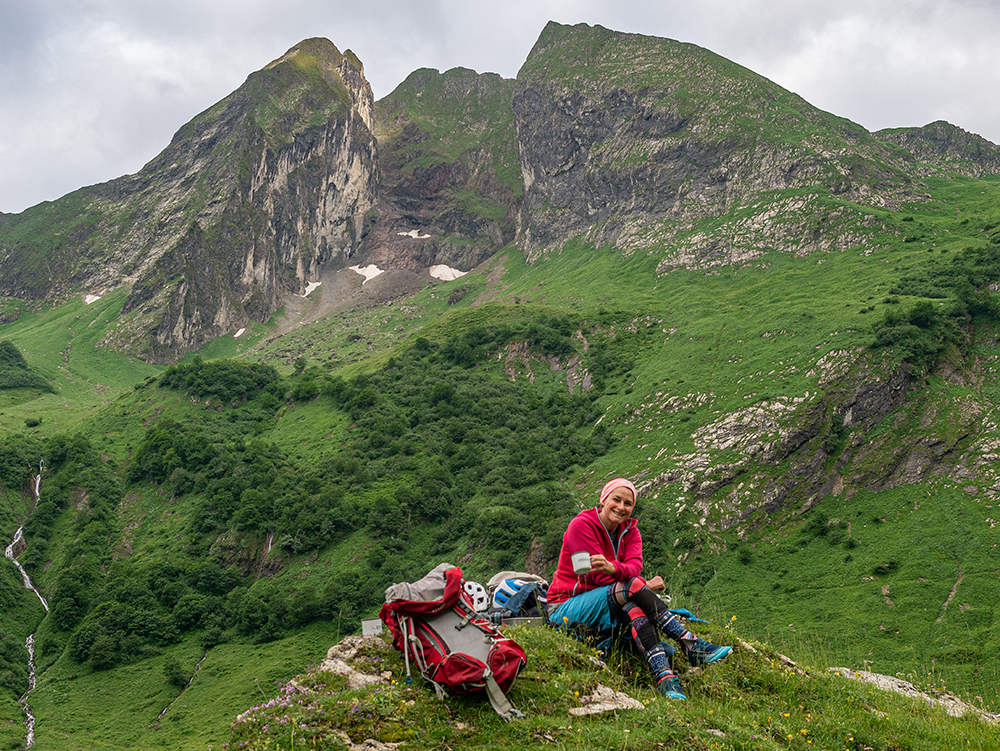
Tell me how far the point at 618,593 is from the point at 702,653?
166 cm

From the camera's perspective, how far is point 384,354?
420 feet

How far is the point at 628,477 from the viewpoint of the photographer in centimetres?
6512

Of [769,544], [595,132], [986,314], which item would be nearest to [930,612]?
[769,544]

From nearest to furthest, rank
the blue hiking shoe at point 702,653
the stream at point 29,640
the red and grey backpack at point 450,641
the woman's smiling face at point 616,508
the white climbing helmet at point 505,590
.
A: the red and grey backpack at point 450,641, the blue hiking shoe at point 702,653, the woman's smiling face at point 616,508, the white climbing helmet at point 505,590, the stream at point 29,640

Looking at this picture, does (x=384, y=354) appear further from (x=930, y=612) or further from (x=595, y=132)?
(x=930, y=612)

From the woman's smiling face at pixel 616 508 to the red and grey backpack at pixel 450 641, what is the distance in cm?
264

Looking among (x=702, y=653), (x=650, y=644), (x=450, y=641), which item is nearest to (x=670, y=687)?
(x=650, y=644)

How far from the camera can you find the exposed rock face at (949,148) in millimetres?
134750

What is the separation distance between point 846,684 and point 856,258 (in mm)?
98131

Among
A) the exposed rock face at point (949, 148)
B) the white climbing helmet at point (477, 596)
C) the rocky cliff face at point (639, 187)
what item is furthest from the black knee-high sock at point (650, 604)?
the exposed rock face at point (949, 148)

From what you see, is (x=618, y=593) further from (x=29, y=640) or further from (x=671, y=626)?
(x=29, y=640)

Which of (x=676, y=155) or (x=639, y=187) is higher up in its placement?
(x=676, y=155)

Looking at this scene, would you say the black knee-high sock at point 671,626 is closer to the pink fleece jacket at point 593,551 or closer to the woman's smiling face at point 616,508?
the pink fleece jacket at point 593,551

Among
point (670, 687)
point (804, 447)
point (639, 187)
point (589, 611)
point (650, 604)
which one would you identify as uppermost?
point (639, 187)
